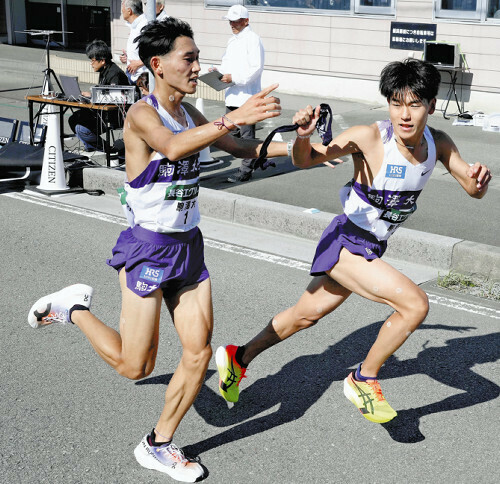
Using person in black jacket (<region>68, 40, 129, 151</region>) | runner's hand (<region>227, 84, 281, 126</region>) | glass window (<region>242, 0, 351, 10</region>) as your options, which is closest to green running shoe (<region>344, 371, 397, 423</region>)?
runner's hand (<region>227, 84, 281, 126</region>)

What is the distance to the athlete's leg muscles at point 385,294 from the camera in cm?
416

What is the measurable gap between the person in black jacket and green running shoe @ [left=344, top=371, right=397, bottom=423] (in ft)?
23.1

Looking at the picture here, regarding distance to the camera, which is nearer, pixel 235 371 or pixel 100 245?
pixel 235 371

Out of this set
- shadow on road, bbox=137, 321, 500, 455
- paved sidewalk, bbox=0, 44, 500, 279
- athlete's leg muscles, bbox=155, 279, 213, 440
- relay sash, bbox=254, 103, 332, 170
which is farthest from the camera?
paved sidewalk, bbox=0, 44, 500, 279

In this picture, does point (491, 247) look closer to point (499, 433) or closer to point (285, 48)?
point (499, 433)

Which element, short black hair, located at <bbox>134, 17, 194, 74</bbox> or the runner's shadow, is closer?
short black hair, located at <bbox>134, 17, 194, 74</bbox>

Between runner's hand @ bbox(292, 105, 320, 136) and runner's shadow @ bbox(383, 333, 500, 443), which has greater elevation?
runner's hand @ bbox(292, 105, 320, 136)

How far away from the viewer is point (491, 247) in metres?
6.97

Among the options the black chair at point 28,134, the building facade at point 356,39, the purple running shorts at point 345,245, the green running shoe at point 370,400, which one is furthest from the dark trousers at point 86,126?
the green running shoe at point 370,400

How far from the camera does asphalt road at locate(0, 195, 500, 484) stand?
404cm

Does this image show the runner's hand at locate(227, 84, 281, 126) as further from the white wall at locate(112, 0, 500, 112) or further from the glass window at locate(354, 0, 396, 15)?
the glass window at locate(354, 0, 396, 15)

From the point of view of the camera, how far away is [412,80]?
4.13m

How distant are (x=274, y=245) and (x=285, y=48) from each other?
994 centimetres

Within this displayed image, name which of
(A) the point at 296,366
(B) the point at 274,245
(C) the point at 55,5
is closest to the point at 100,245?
(B) the point at 274,245
